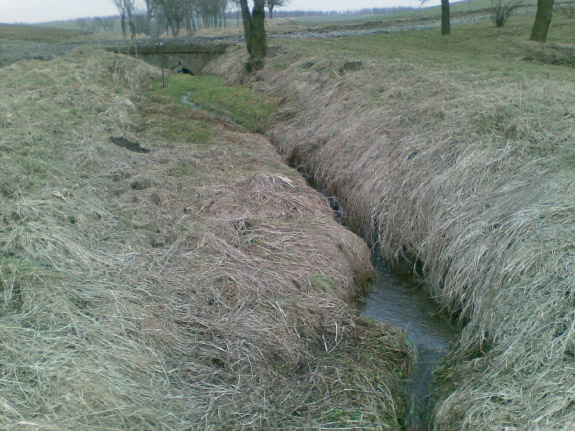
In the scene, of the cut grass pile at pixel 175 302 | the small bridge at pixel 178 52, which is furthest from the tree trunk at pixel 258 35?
the cut grass pile at pixel 175 302

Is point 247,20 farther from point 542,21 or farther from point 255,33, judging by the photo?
point 542,21

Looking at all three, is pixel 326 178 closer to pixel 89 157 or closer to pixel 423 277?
pixel 423 277

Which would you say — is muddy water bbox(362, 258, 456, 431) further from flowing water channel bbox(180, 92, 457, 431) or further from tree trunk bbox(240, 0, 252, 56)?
tree trunk bbox(240, 0, 252, 56)

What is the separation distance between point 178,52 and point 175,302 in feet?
65.8

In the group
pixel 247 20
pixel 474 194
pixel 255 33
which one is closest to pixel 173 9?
Answer: pixel 247 20

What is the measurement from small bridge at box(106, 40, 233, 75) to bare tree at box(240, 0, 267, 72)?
5.32m

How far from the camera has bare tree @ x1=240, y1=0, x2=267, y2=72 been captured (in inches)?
672

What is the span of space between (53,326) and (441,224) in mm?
4143

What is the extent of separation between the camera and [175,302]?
179 inches

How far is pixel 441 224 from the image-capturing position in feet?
19.0

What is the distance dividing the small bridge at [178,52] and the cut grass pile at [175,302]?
15.9 m

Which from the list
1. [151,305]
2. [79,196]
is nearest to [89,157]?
[79,196]

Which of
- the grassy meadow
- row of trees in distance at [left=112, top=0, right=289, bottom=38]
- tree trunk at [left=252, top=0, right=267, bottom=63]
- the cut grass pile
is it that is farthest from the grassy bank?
row of trees in distance at [left=112, top=0, right=289, bottom=38]

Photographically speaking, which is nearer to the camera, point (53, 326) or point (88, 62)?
point (53, 326)
